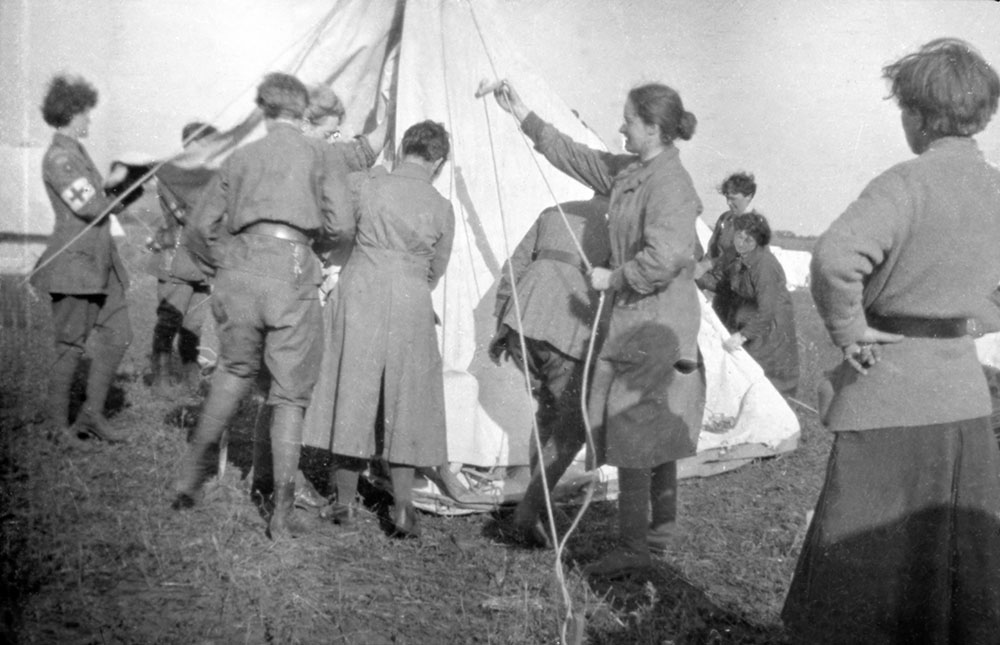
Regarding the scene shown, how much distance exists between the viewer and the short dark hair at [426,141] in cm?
435

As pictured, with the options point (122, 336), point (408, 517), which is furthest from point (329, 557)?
point (122, 336)

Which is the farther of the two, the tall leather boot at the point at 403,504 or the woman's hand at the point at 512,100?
the woman's hand at the point at 512,100

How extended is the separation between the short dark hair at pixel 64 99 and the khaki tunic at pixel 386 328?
6.32ft

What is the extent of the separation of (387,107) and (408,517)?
2.61 m

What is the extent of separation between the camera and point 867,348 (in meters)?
2.47

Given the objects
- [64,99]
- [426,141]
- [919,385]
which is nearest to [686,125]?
[426,141]

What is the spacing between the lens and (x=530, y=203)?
5676 millimetres

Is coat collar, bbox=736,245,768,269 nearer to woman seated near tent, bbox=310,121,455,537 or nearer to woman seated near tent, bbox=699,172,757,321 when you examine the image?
woman seated near tent, bbox=699,172,757,321

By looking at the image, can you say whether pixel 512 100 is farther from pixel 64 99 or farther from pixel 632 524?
pixel 64 99

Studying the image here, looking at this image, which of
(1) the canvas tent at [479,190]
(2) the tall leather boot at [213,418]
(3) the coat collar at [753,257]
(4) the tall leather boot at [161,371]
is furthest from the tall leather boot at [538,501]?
(4) the tall leather boot at [161,371]

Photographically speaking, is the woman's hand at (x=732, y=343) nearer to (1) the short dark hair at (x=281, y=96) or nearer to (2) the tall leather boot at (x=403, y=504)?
(2) the tall leather boot at (x=403, y=504)

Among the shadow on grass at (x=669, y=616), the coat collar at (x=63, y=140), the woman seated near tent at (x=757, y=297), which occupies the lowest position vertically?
the shadow on grass at (x=669, y=616)

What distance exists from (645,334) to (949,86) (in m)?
1.60

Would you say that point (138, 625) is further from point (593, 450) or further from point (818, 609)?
point (818, 609)
